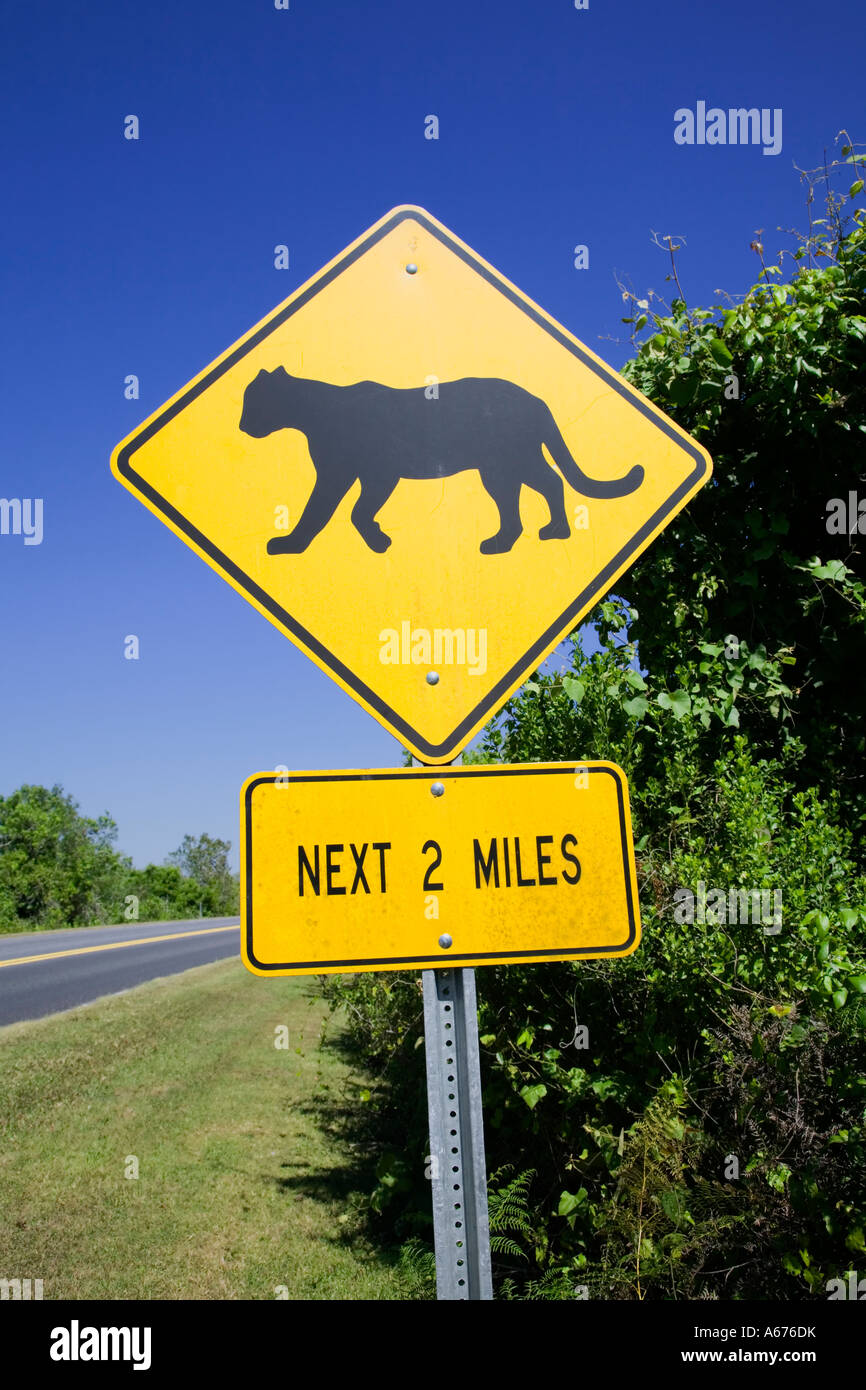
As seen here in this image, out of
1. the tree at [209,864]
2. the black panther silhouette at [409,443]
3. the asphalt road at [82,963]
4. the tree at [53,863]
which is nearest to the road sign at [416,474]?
the black panther silhouette at [409,443]

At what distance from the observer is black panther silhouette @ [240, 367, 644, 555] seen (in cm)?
158

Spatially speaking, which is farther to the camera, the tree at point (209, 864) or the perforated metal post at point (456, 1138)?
the tree at point (209, 864)

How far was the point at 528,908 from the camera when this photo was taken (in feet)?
4.79

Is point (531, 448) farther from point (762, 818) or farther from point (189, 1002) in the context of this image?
point (189, 1002)

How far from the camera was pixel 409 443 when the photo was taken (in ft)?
5.34

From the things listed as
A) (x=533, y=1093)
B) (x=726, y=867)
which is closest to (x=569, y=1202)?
(x=533, y=1093)

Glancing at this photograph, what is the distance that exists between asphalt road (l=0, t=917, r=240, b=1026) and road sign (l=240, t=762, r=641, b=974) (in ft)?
33.5

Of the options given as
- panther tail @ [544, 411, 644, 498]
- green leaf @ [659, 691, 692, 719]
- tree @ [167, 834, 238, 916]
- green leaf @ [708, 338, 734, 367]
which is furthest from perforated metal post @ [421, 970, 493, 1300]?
tree @ [167, 834, 238, 916]

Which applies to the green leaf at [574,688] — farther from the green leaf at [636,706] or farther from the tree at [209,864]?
the tree at [209,864]

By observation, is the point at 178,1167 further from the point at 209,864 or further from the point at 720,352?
the point at 209,864

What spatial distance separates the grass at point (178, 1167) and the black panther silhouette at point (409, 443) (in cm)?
378

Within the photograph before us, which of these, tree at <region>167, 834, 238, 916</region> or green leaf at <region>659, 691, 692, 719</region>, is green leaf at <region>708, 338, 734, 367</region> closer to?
green leaf at <region>659, 691, 692, 719</region>

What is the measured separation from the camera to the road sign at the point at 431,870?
142 cm

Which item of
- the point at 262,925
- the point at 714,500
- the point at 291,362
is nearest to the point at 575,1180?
the point at 262,925
